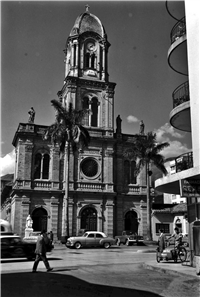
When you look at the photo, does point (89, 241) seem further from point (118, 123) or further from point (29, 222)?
point (118, 123)

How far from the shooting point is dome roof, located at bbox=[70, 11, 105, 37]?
4938cm

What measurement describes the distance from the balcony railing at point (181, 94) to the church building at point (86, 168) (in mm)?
23702

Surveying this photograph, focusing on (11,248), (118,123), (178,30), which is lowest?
(11,248)

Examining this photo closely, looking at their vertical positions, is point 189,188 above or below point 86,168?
below

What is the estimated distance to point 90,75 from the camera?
48.2 meters

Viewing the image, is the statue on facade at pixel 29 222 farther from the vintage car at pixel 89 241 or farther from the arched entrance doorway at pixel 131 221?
the arched entrance doorway at pixel 131 221

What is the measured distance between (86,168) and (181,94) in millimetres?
29148

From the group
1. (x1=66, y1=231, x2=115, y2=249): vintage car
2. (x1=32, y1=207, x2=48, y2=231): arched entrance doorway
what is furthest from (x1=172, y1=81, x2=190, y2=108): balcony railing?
(x1=32, y1=207, x2=48, y2=231): arched entrance doorway

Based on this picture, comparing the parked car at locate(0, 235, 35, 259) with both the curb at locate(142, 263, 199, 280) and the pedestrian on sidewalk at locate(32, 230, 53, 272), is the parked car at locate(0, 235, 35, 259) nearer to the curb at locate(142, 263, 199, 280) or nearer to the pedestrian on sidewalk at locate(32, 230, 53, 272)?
the pedestrian on sidewalk at locate(32, 230, 53, 272)

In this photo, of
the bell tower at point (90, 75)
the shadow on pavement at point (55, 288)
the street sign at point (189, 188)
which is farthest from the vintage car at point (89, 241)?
the street sign at point (189, 188)

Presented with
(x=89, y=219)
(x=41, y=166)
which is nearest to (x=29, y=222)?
(x=41, y=166)

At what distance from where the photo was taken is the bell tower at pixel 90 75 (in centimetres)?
4669

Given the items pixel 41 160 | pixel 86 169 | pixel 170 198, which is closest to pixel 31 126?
pixel 41 160

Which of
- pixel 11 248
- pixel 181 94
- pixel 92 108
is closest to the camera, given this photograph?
pixel 181 94
